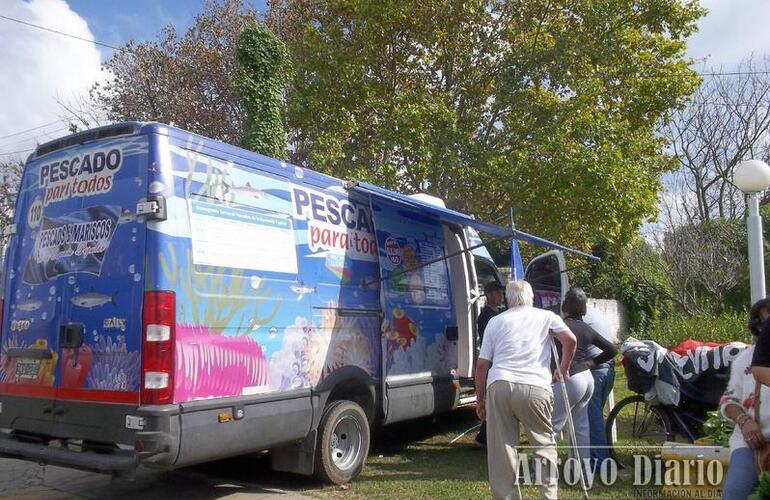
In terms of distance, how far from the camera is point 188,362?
4.74 metres

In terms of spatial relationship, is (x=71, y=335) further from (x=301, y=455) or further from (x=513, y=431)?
(x=513, y=431)

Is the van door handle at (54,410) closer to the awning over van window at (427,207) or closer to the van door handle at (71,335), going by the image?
the van door handle at (71,335)

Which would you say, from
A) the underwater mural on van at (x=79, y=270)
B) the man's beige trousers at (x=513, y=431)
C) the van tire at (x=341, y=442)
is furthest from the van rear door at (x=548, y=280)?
the underwater mural on van at (x=79, y=270)

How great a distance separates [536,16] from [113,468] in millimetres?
11193

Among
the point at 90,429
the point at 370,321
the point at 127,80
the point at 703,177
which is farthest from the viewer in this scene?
the point at 703,177

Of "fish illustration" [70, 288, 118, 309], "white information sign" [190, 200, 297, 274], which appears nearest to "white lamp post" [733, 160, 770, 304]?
"white information sign" [190, 200, 297, 274]

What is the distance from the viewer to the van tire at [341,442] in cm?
595

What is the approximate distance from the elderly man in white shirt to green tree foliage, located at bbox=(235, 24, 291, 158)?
8.32m

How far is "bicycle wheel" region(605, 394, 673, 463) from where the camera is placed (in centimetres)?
669

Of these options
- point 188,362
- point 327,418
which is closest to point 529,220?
point 327,418

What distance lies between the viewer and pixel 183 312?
4742 millimetres

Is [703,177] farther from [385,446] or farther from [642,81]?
[385,446]

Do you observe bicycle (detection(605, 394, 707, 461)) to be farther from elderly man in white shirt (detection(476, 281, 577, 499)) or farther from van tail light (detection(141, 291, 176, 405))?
van tail light (detection(141, 291, 176, 405))

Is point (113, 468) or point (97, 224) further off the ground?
point (97, 224)
